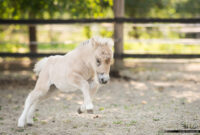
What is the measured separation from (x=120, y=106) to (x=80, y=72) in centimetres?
253

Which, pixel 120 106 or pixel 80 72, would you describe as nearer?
pixel 80 72

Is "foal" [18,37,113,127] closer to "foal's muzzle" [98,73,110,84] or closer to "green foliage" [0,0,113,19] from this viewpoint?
"foal's muzzle" [98,73,110,84]

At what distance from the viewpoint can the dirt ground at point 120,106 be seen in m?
5.02

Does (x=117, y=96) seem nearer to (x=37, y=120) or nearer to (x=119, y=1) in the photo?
(x=37, y=120)

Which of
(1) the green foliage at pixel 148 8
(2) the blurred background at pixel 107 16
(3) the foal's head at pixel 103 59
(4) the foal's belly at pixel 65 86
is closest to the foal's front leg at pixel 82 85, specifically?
(4) the foal's belly at pixel 65 86

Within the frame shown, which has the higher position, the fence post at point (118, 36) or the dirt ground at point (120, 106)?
the fence post at point (118, 36)

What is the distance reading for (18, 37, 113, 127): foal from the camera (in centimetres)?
433

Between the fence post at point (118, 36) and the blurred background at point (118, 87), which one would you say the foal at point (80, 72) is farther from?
the fence post at point (118, 36)

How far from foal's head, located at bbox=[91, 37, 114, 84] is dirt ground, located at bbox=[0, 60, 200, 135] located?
96cm

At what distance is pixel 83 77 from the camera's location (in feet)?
15.3

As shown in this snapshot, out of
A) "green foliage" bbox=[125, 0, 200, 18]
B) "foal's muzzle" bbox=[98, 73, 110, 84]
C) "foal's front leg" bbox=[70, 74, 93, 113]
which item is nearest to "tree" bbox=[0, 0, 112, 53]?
"green foliage" bbox=[125, 0, 200, 18]

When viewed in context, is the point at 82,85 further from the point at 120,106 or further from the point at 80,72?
the point at 120,106

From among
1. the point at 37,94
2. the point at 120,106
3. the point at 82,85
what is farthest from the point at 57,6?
the point at 82,85

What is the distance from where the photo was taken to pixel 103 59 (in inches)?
169
